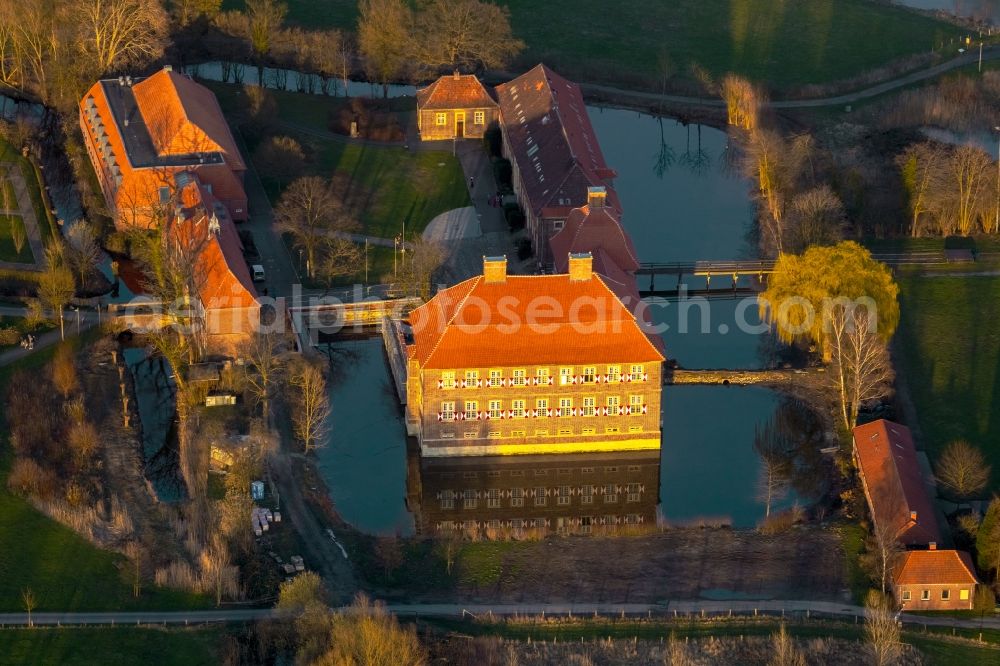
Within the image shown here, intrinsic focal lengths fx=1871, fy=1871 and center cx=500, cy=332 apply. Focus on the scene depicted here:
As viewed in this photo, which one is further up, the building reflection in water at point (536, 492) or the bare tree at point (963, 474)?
the bare tree at point (963, 474)

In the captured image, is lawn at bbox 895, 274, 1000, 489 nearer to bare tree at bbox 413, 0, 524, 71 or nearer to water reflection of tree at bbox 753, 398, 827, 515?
water reflection of tree at bbox 753, 398, 827, 515

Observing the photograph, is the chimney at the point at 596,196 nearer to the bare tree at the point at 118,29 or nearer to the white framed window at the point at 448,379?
the white framed window at the point at 448,379

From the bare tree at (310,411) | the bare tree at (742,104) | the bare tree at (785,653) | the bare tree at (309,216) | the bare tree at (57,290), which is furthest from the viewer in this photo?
the bare tree at (742,104)

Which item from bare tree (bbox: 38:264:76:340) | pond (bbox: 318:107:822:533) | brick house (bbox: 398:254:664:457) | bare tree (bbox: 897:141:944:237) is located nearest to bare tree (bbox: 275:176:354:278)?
pond (bbox: 318:107:822:533)

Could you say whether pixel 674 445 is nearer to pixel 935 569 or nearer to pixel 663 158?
pixel 935 569

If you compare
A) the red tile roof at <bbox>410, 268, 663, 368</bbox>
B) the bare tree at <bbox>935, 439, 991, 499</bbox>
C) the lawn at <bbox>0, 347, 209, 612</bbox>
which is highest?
the red tile roof at <bbox>410, 268, 663, 368</bbox>

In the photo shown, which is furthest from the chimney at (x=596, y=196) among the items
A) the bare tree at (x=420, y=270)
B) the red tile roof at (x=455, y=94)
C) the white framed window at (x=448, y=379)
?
the red tile roof at (x=455, y=94)

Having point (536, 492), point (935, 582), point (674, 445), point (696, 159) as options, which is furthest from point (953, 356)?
point (696, 159)
